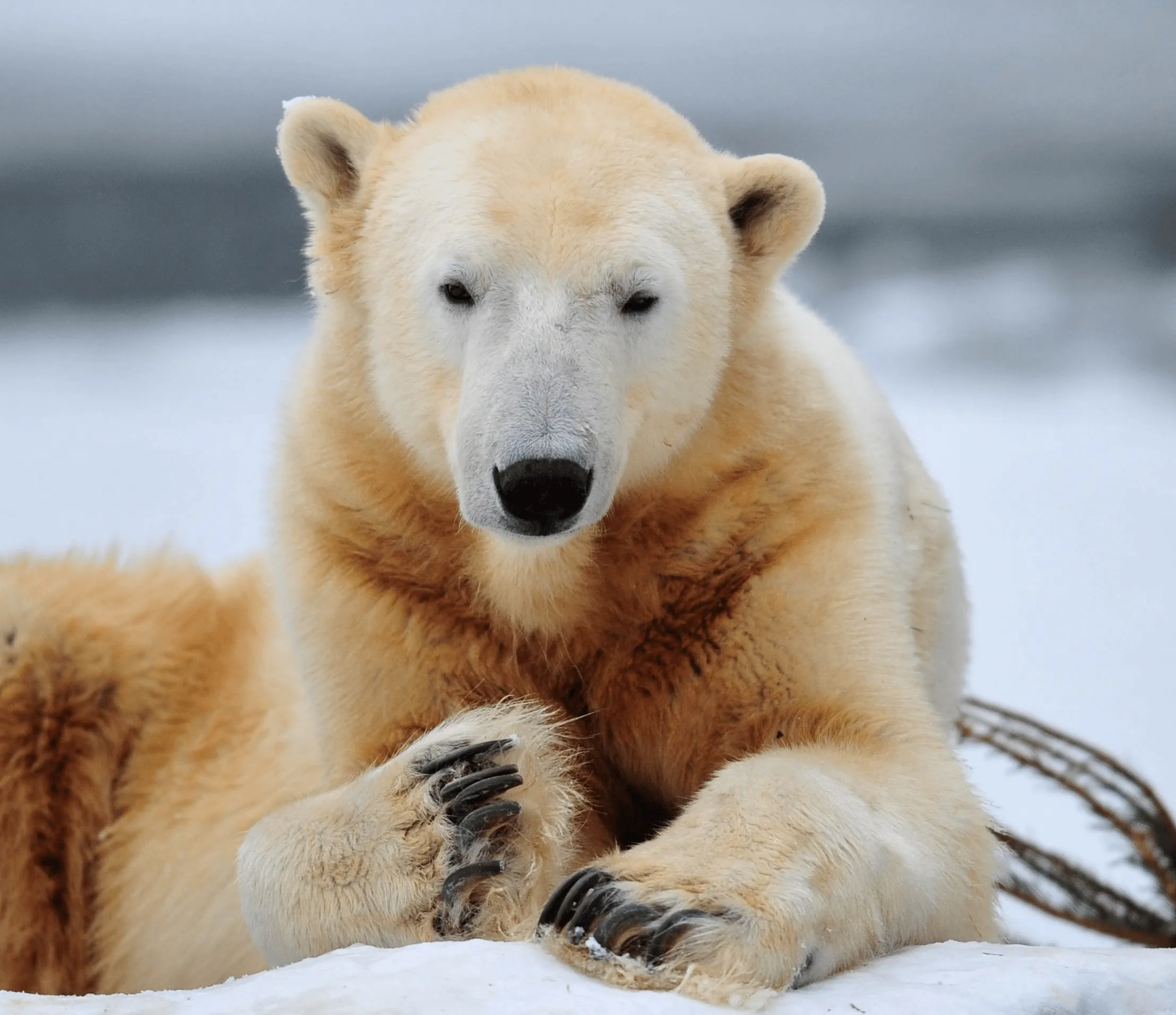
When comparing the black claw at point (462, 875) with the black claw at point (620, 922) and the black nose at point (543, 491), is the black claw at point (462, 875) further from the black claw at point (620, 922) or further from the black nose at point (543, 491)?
the black nose at point (543, 491)

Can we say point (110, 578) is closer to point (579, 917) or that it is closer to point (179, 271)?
point (579, 917)

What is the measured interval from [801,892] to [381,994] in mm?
486

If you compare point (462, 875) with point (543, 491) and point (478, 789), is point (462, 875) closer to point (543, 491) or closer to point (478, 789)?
point (478, 789)

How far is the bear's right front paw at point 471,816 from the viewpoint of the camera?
1.79 meters

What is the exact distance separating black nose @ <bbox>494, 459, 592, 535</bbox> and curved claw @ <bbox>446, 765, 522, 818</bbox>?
32 cm

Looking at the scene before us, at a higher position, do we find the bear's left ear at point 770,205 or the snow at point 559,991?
the bear's left ear at point 770,205

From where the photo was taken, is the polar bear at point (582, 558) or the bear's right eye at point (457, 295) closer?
the polar bear at point (582, 558)

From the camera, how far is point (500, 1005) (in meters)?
1.37

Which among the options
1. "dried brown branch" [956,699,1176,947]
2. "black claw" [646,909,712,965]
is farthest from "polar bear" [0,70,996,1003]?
"dried brown branch" [956,699,1176,947]

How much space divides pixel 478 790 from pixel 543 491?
1.32ft

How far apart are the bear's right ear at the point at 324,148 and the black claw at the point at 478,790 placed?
1.01 metres

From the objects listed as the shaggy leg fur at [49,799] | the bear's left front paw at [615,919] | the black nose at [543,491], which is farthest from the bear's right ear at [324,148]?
the bear's left front paw at [615,919]

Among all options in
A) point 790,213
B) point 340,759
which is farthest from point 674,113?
point 340,759

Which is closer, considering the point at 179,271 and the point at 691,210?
the point at 691,210
